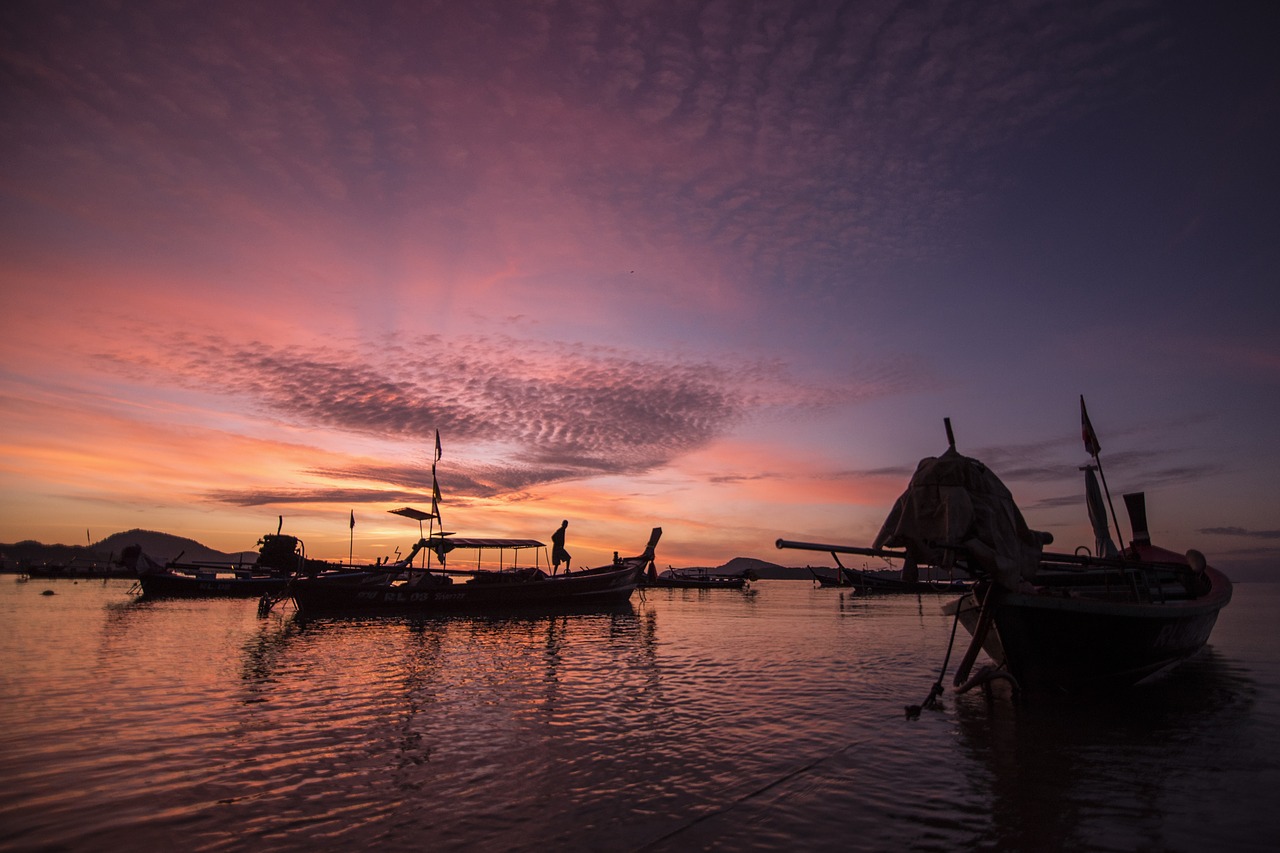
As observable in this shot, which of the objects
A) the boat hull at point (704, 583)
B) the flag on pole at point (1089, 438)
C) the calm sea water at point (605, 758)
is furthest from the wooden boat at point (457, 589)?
the boat hull at point (704, 583)

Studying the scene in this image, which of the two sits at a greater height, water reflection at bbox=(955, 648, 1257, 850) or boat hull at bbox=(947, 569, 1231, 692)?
boat hull at bbox=(947, 569, 1231, 692)

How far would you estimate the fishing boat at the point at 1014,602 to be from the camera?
36.6 ft

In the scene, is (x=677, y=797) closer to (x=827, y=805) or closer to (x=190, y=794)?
(x=827, y=805)

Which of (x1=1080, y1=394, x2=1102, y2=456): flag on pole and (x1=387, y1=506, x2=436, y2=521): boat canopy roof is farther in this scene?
(x1=387, y1=506, x2=436, y2=521): boat canopy roof

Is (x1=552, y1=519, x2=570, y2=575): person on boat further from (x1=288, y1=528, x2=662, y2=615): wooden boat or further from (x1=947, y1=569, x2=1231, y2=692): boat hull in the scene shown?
(x1=947, y1=569, x2=1231, y2=692): boat hull

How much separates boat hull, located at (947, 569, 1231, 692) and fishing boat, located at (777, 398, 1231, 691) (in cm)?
2

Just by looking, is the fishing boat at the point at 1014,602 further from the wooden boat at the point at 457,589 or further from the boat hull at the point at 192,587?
the boat hull at the point at 192,587

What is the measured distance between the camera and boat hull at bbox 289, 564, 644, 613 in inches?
1506

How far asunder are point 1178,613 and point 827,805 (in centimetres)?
1181

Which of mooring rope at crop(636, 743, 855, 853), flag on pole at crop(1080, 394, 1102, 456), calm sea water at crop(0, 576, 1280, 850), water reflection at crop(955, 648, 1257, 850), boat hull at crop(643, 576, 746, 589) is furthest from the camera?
boat hull at crop(643, 576, 746, 589)

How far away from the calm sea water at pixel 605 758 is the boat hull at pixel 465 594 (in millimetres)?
18889

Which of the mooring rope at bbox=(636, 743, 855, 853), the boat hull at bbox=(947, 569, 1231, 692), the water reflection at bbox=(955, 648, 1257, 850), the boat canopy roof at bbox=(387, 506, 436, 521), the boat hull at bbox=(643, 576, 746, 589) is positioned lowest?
the boat hull at bbox=(643, 576, 746, 589)

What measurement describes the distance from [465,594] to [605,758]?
3321 centimetres

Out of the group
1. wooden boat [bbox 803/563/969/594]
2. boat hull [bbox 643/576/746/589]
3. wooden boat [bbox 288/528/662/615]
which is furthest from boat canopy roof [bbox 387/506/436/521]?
boat hull [bbox 643/576/746/589]
